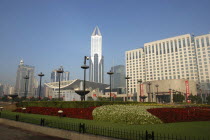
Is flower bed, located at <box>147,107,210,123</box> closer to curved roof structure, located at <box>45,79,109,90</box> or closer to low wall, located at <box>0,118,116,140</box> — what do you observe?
low wall, located at <box>0,118,116,140</box>

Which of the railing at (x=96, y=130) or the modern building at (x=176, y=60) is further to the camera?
the modern building at (x=176, y=60)

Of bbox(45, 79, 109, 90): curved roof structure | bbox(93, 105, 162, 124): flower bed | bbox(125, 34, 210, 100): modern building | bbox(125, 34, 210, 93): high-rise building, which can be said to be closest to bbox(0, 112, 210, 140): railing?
bbox(93, 105, 162, 124): flower bed

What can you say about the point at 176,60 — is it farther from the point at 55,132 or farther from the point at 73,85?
the point at 55,132

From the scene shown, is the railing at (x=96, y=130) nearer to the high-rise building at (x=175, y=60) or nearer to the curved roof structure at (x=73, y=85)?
the curved roof structure at (x=73, y=85)

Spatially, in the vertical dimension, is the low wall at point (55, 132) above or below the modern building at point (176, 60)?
below

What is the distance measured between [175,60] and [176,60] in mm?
659

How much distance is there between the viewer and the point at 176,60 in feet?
388

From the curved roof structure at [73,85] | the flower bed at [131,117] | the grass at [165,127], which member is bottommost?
the grass at [165,127]

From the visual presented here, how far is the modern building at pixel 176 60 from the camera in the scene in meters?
110

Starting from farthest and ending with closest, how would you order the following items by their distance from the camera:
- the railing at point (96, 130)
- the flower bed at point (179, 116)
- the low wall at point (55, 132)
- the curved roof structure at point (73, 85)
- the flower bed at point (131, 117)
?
the curved roof structure at point (73, 85)
the flower bed at point (179, 116)
the flower bed at point (131, 117)
the low wall at point (55, 132)
the railing at point (96, 130)

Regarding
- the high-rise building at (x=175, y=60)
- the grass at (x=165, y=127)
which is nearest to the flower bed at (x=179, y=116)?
the grass at (x=165, y=127)

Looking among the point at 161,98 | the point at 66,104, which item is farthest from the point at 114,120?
the point at 161,98

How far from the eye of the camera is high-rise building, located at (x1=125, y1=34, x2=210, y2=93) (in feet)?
360

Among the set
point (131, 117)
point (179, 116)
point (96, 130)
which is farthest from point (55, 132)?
point (179, 116)
